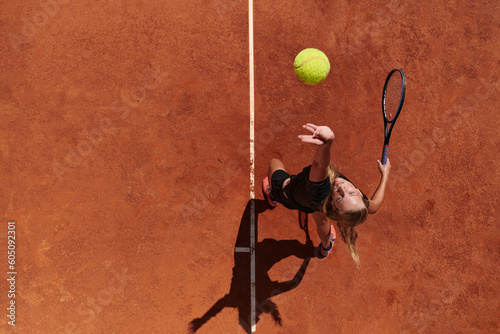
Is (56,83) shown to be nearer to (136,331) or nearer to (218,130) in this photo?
(218,130)

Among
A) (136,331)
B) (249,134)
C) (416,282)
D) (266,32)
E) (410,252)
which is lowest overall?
(136,331)

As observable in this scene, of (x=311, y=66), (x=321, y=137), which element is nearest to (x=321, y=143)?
(x=321, y=137)

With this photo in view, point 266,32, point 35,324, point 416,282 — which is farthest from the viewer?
point 266,32

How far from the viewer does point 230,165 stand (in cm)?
518

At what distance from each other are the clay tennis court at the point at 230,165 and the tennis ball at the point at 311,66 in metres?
1.00

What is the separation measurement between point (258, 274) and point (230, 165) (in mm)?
1856

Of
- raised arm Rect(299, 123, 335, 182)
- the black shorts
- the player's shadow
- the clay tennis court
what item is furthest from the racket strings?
raised arm Rect(299, 123, 335, 182)

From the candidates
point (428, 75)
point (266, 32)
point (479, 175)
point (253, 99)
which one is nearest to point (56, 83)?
point (253, 99)

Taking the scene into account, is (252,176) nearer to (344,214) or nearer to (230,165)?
(230,165)

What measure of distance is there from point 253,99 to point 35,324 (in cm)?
497

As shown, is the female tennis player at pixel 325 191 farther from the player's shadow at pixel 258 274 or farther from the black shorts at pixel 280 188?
the player's shadow at pixel 258 274

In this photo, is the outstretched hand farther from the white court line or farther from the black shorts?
the white court line

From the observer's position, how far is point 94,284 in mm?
4781

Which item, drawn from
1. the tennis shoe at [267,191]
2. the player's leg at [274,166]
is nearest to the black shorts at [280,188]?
the player's leg at [274,166]
